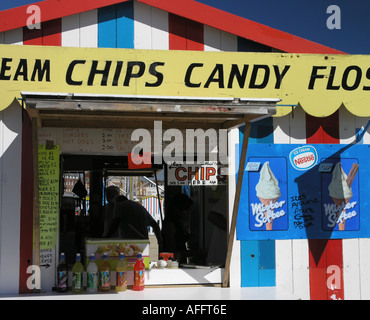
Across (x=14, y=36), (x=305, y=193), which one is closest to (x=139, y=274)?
(x=305, y=193)

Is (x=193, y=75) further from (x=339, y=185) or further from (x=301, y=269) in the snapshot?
(x=301, y=269)

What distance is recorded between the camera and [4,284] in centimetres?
435

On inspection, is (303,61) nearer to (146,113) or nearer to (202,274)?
(146,113)

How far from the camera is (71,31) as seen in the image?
4602 millimetres

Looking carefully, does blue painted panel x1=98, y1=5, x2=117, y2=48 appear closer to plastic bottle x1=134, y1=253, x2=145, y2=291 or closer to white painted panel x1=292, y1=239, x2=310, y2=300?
plastic bottle x1=134, y1=253, x2=145, y2=291

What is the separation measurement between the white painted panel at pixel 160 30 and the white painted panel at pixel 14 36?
128cm

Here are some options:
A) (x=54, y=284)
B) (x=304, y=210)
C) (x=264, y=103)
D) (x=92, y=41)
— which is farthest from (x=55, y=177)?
(x=304, y=210)

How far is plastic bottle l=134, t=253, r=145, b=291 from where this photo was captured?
4.48 meters

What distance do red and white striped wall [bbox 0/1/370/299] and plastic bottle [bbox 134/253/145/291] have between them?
0.92 metres

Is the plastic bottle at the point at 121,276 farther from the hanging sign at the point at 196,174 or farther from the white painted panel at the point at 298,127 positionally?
the white painted panel at the point at 298,127

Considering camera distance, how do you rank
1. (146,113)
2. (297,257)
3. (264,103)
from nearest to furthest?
(264,103)
(146,113)
(297,257)

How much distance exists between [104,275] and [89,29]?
7.86 feet

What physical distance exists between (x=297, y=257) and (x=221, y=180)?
43.3 inches

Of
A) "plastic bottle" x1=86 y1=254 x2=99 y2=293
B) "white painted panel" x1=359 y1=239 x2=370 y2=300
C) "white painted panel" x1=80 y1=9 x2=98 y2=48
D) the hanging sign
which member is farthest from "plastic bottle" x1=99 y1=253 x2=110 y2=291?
"white painted panel" x1=359 y1=239 x2=370 y2=300
